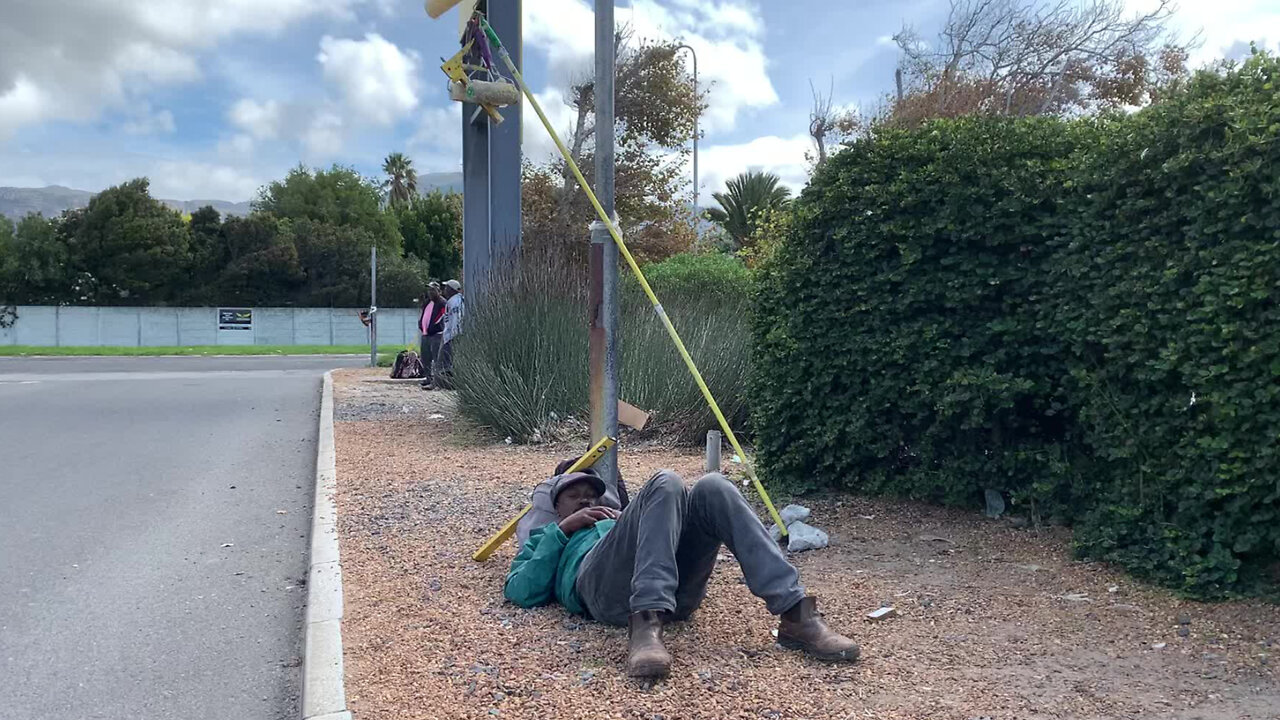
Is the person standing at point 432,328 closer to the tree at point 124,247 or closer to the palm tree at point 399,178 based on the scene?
the tree at point 124,247

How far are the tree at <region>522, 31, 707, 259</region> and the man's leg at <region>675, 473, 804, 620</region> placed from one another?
65.8 ft

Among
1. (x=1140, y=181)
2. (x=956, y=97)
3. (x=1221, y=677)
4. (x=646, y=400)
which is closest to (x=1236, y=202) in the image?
(x=1140, y=181)

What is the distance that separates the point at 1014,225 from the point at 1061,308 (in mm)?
578

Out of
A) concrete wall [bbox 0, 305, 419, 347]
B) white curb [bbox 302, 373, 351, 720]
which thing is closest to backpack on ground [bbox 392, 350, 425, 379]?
white curb [bbox 302, 373, 351, 720]

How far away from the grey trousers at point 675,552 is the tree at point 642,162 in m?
20.0

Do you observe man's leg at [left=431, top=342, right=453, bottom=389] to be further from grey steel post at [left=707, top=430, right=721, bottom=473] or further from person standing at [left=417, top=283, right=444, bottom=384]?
grey steel post at [left=707, top=430, right=721, bottom=473]

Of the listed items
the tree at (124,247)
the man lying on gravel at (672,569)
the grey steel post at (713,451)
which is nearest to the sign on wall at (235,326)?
the tree at (124,247)

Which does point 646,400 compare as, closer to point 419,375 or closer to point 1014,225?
point 1014,225

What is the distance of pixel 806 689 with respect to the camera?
3.74 metres

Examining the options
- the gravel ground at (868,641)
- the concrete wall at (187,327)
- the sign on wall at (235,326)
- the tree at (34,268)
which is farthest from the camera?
the tree at (34,268)

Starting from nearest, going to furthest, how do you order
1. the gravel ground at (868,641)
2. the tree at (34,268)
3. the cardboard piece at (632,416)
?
the gravel ground at (868,641) → the cardboard piece at (632,416) → the tree at (34,268)

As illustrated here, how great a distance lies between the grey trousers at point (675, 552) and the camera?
397 cm

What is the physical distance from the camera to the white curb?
12.5ft

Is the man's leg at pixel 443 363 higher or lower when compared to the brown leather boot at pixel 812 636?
higher
